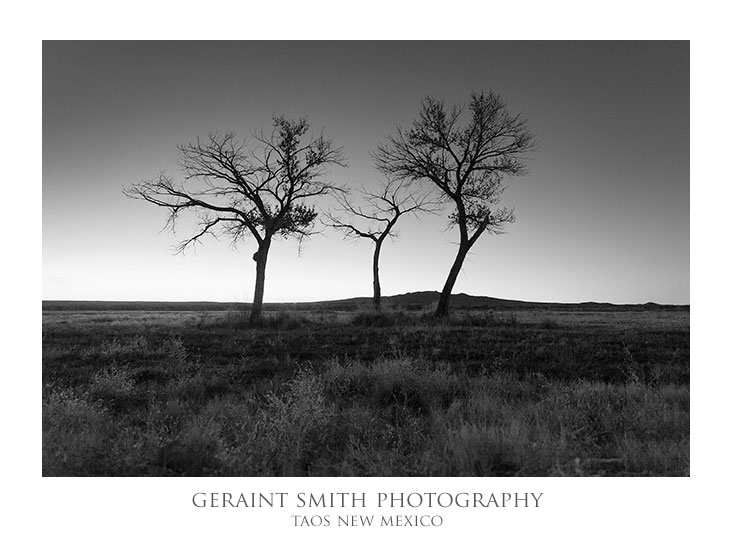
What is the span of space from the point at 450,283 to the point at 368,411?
1430cm

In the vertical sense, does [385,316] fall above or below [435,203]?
below

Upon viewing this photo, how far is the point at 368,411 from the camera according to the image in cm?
597

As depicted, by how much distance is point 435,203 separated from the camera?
2156cm

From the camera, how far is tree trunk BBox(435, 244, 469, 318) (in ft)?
63.2

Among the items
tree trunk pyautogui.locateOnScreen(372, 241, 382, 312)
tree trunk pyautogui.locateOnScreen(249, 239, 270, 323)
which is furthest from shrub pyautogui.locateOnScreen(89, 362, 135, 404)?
tree trunk pyautogui.locateOnScreen(372, 241, 382, 312)

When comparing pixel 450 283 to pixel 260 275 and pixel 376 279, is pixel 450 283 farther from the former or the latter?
pixel 260 275

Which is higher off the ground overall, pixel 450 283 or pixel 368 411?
pixel 450 283

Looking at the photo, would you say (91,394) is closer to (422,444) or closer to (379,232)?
(422,444)

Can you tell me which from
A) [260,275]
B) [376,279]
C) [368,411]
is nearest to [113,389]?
[368,411]

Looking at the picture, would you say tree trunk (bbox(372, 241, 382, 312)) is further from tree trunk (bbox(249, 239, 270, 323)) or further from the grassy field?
the grassy field
